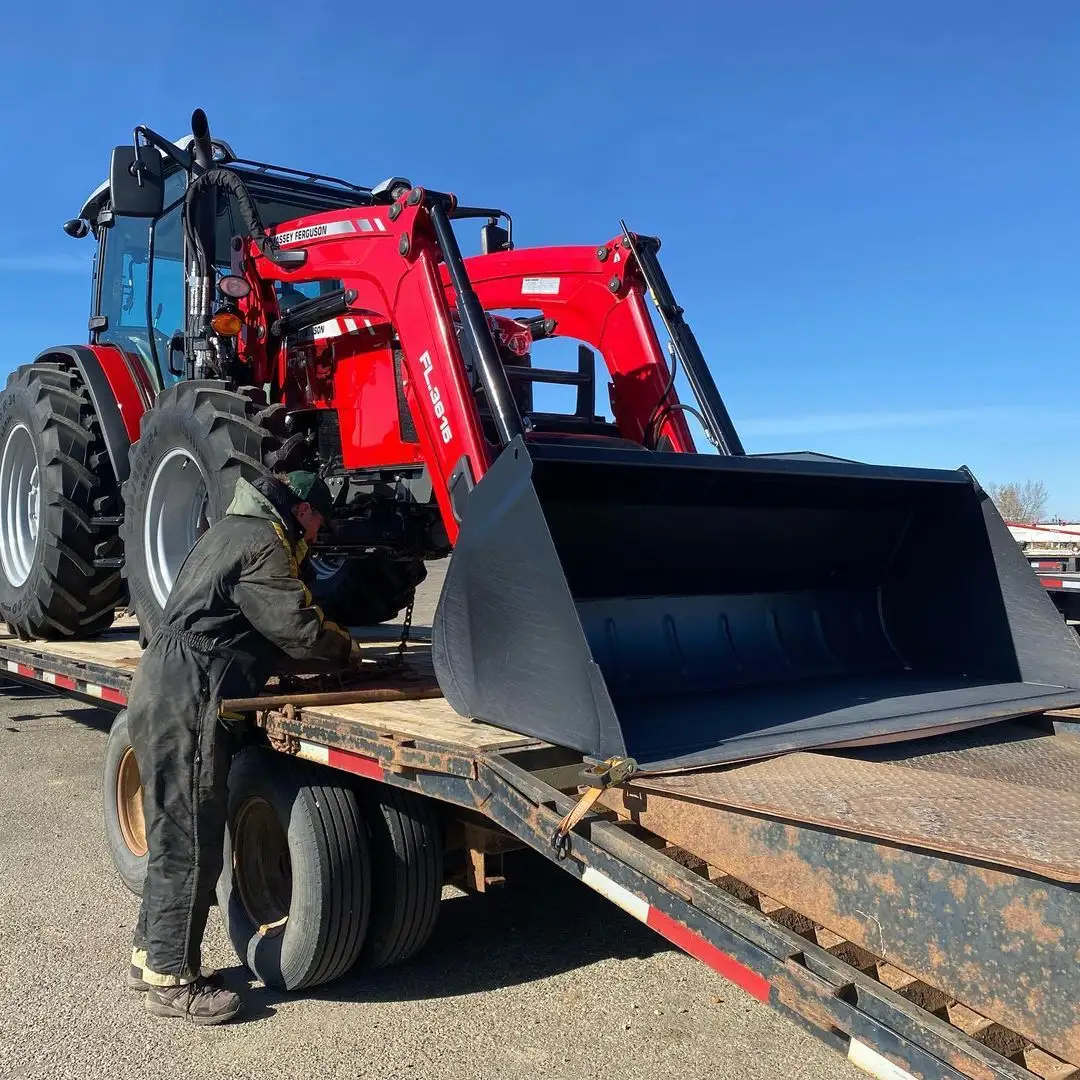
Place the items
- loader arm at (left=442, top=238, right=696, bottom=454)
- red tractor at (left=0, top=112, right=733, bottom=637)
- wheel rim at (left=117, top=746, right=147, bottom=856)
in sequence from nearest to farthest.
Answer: red tractor at (left=0, top=112, right=733, bottom=637)
wheel rim at (left=117, top=746, right=147, bottom=856)
loader arm at (left=442, top=238, right=696, bottom=454)

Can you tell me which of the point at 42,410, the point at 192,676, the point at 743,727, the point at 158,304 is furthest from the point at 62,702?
the point at 743,727

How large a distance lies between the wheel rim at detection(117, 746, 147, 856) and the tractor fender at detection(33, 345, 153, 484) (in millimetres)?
1759

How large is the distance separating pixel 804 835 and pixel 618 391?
2.97 metres

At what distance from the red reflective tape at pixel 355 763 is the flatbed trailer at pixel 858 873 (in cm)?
5

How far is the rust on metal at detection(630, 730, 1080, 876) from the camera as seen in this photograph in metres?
1.90

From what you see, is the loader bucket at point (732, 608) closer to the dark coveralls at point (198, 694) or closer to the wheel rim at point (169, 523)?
the dark coveralls at point (198, 694)

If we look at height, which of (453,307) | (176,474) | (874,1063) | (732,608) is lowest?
(874,1063)

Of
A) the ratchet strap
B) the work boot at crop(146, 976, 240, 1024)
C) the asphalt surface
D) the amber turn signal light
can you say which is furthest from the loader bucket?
the amber turn signal light

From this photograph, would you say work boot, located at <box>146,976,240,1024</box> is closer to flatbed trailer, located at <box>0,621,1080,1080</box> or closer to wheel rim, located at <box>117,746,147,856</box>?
flatbed trailer, located at <box>0,621,1080,1080</box>

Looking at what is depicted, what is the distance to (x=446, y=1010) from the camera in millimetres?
3371

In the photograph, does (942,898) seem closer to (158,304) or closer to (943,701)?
(943,701)

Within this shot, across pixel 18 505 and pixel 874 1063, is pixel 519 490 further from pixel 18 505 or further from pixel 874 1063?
pixel 18 505

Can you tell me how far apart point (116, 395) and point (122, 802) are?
2.43 meters

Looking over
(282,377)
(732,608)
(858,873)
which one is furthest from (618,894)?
(282,377)
